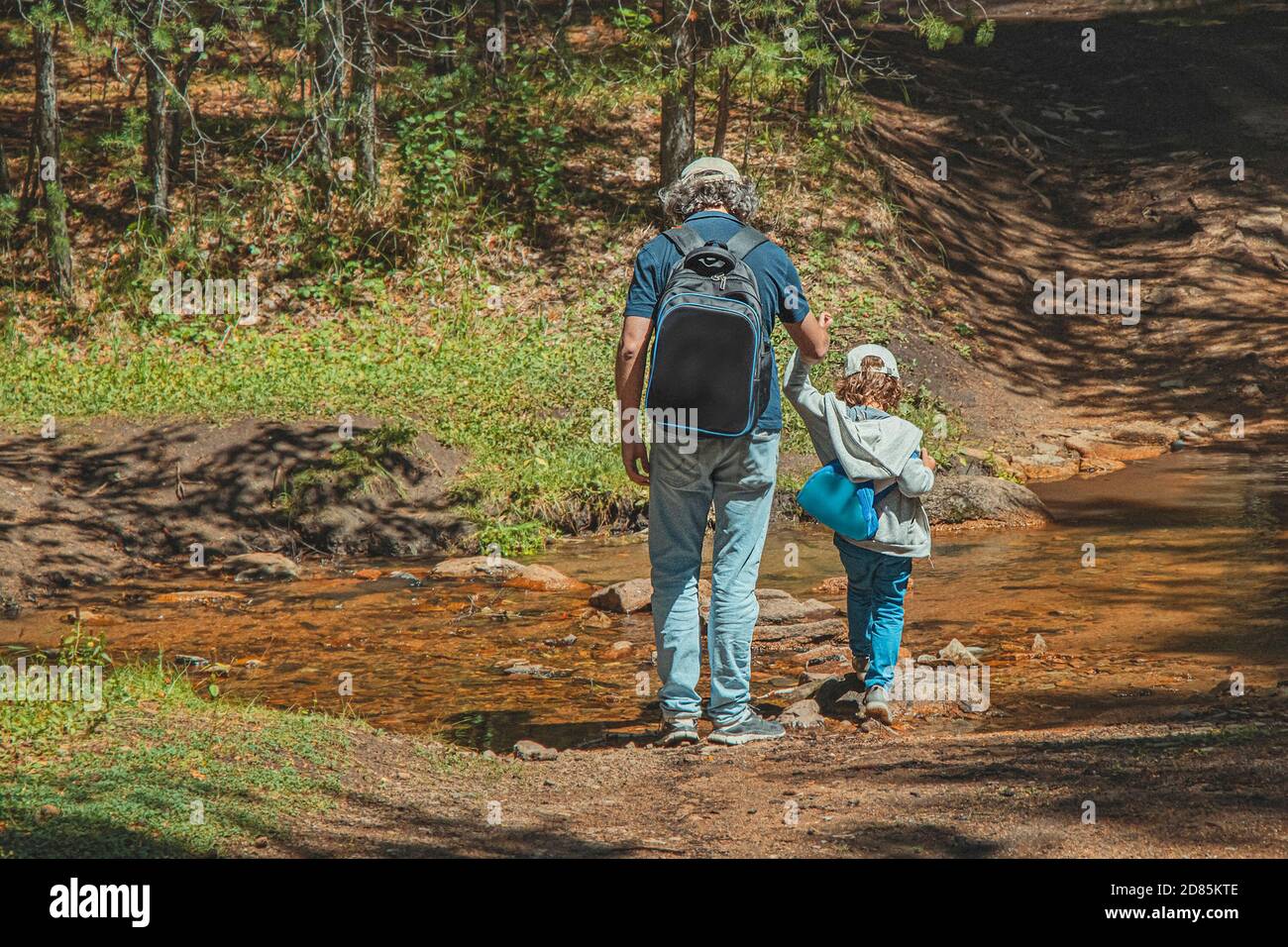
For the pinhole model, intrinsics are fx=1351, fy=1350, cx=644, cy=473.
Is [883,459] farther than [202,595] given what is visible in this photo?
No

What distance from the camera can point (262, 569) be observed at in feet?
30.7

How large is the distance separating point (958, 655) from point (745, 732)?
68.0 inches

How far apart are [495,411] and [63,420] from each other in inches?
141

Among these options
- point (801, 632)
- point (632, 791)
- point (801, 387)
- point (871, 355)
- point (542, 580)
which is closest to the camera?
point (632, 791)

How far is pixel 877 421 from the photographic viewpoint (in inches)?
221

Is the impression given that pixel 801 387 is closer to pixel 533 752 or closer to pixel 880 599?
pixel 880 599

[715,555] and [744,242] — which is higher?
[744,242]

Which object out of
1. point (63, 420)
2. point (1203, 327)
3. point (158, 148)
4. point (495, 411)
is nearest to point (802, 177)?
point (1203, 327)

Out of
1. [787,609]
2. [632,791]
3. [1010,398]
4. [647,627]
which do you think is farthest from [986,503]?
[632,791]

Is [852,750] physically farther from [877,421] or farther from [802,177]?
[802,177]

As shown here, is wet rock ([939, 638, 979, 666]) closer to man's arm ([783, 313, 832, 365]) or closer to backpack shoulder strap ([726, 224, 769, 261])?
man's arm ([783, 313, 832, 365])

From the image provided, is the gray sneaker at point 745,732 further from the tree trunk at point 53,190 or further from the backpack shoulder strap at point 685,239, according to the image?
the tree trunk at point 53,190

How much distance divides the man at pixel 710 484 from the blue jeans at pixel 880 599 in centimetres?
64

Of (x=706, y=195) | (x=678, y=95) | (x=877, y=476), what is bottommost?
(x=877, y=476)
